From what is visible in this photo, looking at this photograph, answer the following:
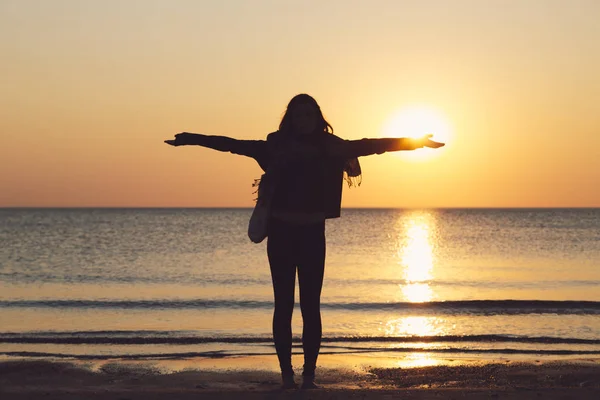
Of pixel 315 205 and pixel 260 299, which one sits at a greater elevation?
pixel 315 205

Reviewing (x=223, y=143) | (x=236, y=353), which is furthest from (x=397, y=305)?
(x=223, y=143)

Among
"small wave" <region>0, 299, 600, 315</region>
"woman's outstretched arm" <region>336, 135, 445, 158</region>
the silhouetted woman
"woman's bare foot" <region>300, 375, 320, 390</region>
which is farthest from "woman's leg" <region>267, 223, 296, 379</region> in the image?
"small wave" <region>0, 299, 600, 315</region>

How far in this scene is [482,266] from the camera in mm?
35594

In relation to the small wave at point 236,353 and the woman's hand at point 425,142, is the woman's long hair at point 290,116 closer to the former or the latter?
the woman's hand at point 425,142

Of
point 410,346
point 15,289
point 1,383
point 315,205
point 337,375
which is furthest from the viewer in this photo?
point 15,289

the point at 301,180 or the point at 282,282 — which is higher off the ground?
the point at 301,180

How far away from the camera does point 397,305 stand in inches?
798

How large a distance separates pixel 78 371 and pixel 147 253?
34.1 metres

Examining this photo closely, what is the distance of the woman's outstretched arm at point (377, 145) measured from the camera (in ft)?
23.1

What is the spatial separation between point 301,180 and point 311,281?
0.80 m

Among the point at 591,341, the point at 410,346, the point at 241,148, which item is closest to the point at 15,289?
the point at 410,346

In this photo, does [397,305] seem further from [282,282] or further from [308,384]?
[282,282]

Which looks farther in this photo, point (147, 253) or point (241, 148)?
point (147, 253)

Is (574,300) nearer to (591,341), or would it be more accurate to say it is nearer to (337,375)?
(591,341)
